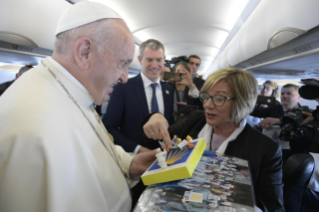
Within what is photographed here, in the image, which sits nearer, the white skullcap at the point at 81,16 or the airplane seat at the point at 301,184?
the white skullcap at the point at 81,16

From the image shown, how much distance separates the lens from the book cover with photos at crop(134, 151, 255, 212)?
72 centimetres

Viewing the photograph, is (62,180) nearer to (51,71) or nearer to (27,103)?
(27,103)

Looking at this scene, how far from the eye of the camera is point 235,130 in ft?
5.50

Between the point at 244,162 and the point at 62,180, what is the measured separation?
0.96m

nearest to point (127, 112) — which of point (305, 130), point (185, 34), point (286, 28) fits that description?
point (286, 28)

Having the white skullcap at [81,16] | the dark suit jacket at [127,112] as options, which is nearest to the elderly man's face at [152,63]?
the dark suit jacket at [127,112]

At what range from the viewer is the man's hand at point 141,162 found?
1.42 m

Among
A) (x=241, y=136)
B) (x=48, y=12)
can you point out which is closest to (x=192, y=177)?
(x=241, y=136)

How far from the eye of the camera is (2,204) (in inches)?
27.0

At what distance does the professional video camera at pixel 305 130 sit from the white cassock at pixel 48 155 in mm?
2291

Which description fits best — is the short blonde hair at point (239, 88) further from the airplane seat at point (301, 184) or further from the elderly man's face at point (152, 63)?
the elderly man's face at point (152, 63)

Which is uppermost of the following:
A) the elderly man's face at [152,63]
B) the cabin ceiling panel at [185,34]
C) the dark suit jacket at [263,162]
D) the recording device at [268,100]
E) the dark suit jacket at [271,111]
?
the cabin ceiling panel at [185,34]

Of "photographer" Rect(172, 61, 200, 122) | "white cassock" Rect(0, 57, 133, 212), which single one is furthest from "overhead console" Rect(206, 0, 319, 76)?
"white cassock" Rect(0, 57, 133, 212)

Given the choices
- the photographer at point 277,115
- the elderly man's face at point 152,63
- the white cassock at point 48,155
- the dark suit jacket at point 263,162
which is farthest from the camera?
the photographer at point 277,115
